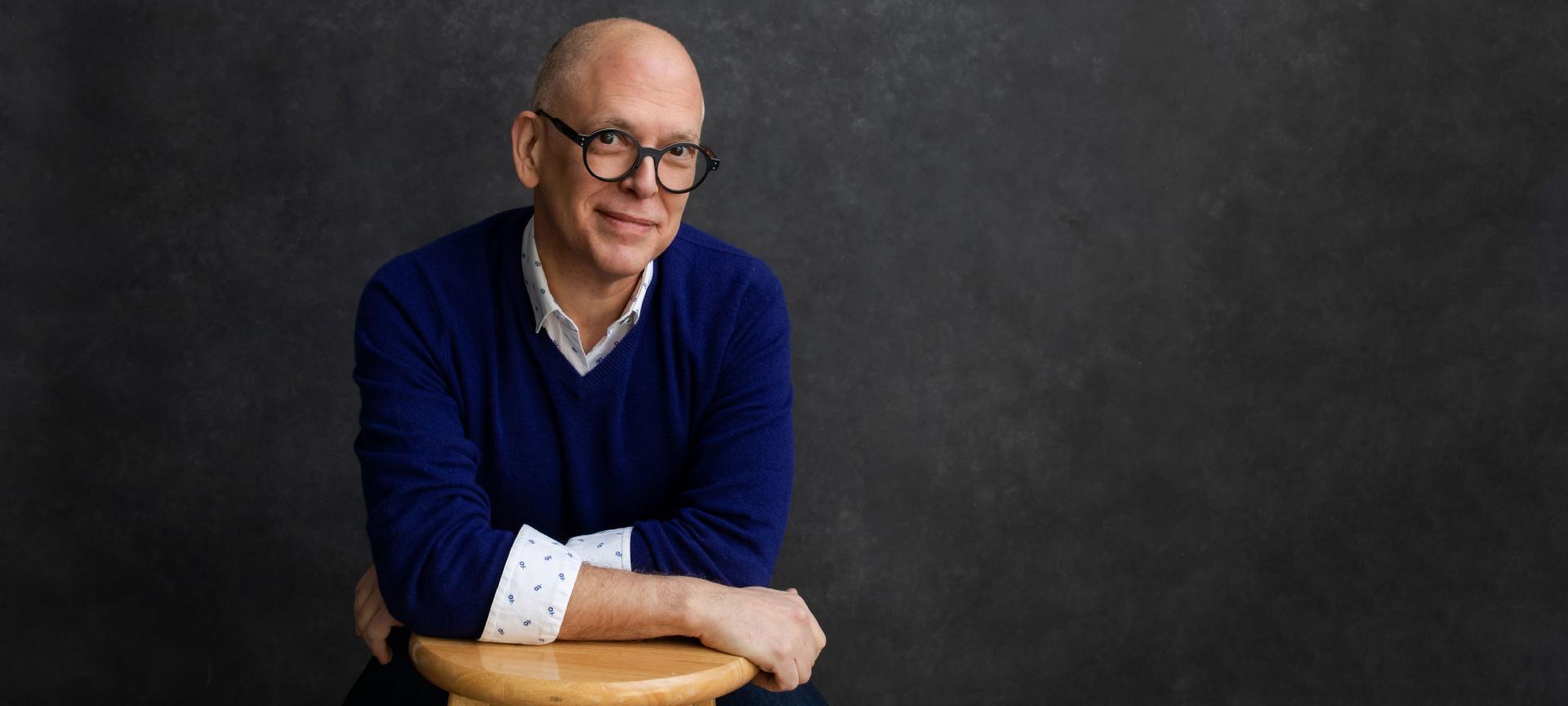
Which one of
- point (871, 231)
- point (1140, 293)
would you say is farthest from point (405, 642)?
point (1140, 293)

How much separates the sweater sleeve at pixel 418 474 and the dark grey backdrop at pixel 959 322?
3.64 ft

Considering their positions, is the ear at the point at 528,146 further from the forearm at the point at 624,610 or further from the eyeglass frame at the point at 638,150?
the forearm at the point at 624,610

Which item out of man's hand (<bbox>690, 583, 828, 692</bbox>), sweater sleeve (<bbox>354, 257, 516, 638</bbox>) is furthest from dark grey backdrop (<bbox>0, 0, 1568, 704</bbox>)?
man's hand (<bbox>690, 583, 828, 692</bbox>)

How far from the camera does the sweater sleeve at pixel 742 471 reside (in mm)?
1780

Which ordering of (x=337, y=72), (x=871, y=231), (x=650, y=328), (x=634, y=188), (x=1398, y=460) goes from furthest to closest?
(x=1398, y=460), (x=871, y=231), (x=337, y=72), (x=650, y=328), (x=634, y=188)

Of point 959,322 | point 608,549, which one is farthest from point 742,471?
point 959,322

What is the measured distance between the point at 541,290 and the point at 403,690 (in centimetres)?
64

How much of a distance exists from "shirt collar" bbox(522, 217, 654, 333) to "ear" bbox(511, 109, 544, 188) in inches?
3.0

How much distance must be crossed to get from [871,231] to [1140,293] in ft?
2.14

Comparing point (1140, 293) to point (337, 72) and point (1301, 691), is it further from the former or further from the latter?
point (337, 72)

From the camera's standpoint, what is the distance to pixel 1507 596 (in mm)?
3359

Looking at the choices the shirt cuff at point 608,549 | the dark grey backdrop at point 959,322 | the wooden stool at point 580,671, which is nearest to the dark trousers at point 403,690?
the shirt cuff at point 608,549

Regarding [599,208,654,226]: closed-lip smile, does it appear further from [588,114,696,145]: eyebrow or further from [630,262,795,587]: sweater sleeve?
[630,262,795,587]: sweater sleeve

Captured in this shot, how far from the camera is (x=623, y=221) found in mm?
1837
